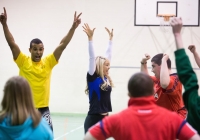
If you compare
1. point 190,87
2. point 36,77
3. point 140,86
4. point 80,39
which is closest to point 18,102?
point 140,86

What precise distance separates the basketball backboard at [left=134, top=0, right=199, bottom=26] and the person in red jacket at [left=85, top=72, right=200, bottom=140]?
727 cm

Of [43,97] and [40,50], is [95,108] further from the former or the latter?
[40,50]

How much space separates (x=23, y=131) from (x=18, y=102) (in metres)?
0.20

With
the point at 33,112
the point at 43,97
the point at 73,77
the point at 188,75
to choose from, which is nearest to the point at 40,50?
the point at 43,97

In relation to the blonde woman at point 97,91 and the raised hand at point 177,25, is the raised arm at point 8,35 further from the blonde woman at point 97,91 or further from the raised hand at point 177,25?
the raised hand at point 177,25

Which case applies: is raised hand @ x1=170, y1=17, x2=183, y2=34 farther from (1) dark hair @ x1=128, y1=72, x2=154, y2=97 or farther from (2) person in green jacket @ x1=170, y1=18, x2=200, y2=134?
(1) dark hair @ x1=128, y1=72, x2=154, y2=97

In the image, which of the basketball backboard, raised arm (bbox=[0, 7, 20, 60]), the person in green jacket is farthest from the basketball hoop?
the person in green jacket

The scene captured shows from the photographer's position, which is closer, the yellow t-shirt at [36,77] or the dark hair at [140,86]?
the dark hair at [140,86]

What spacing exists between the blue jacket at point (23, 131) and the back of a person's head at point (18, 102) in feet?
0.11

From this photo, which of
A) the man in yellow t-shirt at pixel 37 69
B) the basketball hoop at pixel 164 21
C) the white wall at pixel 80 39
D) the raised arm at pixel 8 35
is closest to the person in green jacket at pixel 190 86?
the man in yellow t-shirt at pixel 37 69

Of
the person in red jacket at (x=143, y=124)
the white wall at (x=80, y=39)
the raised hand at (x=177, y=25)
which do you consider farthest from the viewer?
the white wall at (x=80, y=39)

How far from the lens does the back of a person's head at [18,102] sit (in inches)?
94.3

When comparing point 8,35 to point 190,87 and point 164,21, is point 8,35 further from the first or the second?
point 164,21

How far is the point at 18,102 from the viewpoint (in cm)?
241
